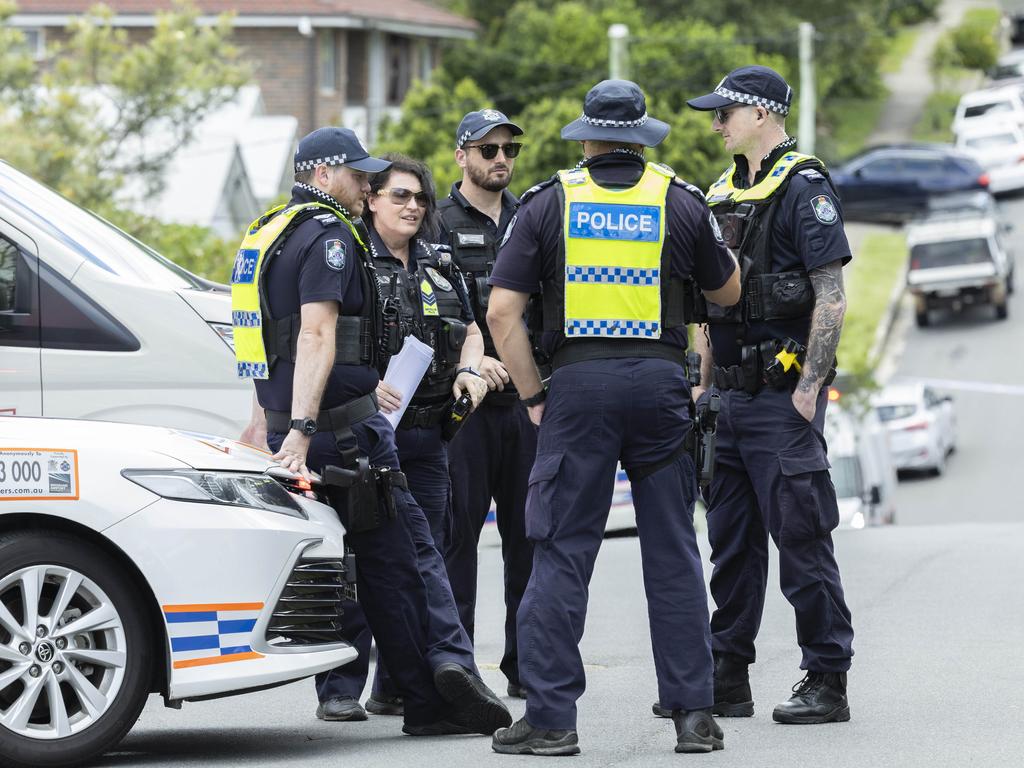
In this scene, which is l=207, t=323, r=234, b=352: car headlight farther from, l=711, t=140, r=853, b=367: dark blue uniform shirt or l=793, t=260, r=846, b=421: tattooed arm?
l=793, t=260, r=846, b=421: tattooed arm

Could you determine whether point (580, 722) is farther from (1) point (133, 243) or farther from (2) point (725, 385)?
(1) point (133, 243)

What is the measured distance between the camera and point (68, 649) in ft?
17.9

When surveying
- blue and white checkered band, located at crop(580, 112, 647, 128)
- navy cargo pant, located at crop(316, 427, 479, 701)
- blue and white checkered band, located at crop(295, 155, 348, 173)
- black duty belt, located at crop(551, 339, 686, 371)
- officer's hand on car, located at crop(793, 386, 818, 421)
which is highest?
blue and white checkered band, located at crop(580, 112, 647, 128)

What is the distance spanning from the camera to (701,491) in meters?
6.38

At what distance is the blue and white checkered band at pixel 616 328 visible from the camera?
5.72 metres

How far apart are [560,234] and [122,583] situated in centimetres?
171

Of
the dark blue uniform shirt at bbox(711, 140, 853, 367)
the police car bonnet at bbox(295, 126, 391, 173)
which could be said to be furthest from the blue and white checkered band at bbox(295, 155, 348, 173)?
the dark blue uniform shirt at bbox(711, 140, 853, 367)

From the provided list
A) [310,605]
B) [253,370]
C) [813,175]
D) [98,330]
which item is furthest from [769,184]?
[98,330]

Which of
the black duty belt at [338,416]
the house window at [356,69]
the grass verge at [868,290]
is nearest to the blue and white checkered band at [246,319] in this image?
the black duty belt at [338,416]

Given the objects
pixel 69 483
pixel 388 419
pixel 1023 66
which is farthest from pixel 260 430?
pixel 1023 66

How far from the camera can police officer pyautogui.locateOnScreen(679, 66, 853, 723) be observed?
6.32 m

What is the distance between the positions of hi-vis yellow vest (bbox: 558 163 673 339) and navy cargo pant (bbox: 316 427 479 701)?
0.96 meters

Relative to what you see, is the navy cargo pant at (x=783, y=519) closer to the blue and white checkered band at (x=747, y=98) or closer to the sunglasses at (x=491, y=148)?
the blue and white checkered band at (x=747, y=98)

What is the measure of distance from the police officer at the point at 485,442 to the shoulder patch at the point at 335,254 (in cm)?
123
